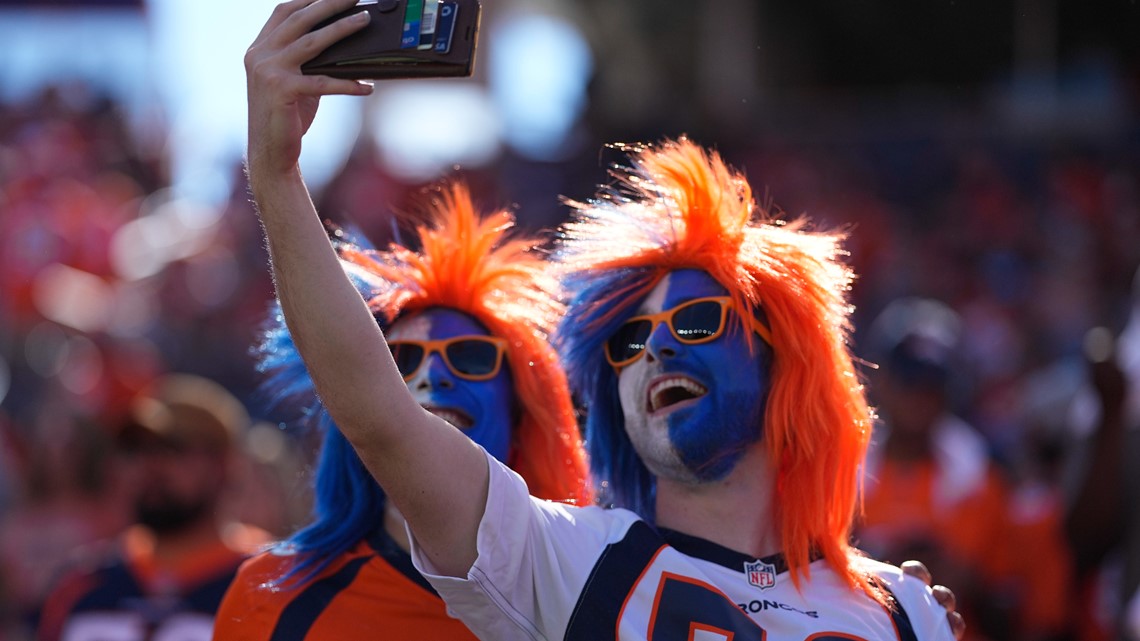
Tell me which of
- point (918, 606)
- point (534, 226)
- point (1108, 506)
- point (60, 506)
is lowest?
point (60, 506)

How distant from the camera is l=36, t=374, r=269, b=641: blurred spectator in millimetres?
3764

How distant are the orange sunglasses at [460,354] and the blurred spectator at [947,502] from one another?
193 centimetres

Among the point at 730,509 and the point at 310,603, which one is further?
the point at 310,603

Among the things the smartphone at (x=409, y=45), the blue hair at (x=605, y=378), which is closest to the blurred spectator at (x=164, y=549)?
the blue hair at (x=605, y=378)

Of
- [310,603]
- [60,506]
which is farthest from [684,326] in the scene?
[60,506]

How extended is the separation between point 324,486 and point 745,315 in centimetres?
99

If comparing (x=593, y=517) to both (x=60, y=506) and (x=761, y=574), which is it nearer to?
(x=761, y=574)

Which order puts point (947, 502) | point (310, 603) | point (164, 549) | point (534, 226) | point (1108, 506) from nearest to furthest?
point (310, 603) < point (164, 549) < point (1108, 506) < point (947, 502) < point (534, 226)

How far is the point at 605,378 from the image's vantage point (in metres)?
2.70

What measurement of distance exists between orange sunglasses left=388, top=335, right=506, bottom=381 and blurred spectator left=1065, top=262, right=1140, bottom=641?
6.98 ft

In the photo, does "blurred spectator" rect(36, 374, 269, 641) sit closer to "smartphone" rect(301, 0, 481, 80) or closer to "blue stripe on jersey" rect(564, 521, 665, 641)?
"blue stripe on jersey" rect(564, 521, 665, 641)

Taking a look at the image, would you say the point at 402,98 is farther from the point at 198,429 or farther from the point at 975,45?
the point at 198,429

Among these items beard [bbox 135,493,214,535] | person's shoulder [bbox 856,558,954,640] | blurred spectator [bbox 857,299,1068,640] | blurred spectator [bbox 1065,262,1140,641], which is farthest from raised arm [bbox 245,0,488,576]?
blurred spectator [bbox 1065,262,1140,641]

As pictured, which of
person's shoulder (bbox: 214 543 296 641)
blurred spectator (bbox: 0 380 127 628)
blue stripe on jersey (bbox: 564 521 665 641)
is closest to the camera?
blue stripe on jersey (bbox: 564 521 665 641)
